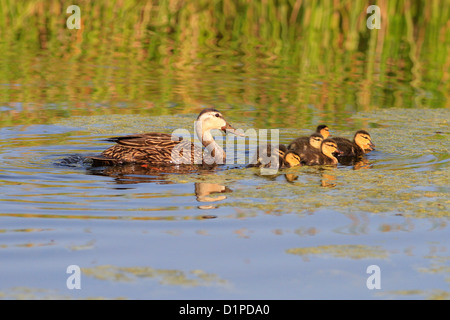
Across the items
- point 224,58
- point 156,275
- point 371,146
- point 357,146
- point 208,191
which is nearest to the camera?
point 156,275

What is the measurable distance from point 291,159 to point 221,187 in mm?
1194

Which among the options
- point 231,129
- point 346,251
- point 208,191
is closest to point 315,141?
point 231,129

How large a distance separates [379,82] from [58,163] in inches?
256

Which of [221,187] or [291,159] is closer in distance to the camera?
[221,187]

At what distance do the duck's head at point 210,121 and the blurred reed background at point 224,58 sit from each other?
1.22m

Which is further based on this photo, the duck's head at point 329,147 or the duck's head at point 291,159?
the duck's head at point 329,147

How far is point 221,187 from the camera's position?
682cm

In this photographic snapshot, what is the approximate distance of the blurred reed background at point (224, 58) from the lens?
10.8 m

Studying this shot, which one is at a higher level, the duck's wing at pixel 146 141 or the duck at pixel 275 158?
the duck's wing at pixel 146 141

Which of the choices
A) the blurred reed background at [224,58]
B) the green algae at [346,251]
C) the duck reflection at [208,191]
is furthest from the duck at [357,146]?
the green algae at [346,251]

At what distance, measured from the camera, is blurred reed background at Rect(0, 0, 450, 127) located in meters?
10.8

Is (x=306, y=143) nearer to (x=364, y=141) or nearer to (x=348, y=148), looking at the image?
(x=348, y=148)

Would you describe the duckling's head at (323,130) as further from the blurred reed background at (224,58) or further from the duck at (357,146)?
the blurred reed background at (224,58)

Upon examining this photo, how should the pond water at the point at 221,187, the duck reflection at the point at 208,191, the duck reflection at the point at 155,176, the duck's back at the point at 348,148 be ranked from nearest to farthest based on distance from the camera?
the pond water at the point at 221,187, the duck reflection at the point at 208,191, the duck reflection at the point at 155,176, the duck's back at the point at 348,148
